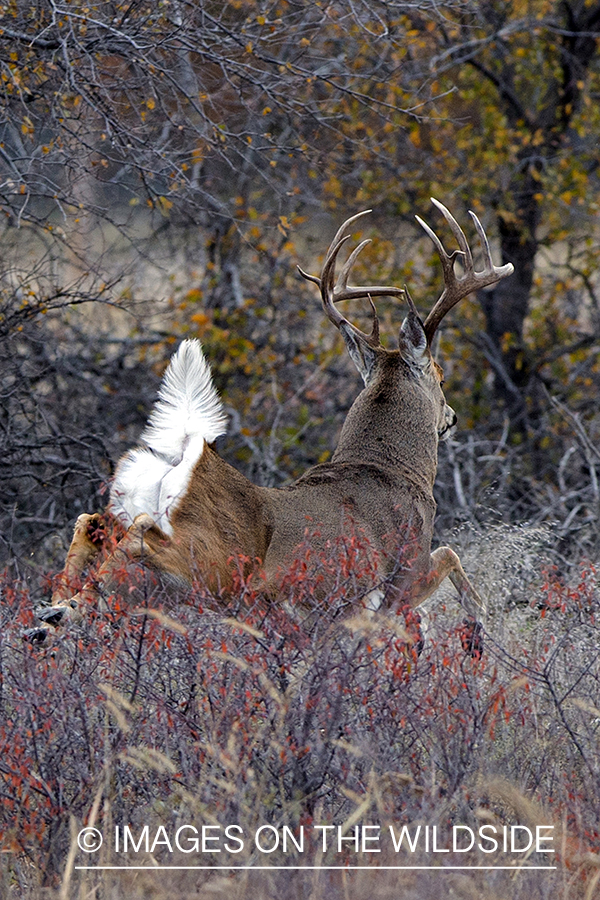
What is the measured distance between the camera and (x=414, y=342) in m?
6.18

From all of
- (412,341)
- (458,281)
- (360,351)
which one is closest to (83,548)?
(360,351)

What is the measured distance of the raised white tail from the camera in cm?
488

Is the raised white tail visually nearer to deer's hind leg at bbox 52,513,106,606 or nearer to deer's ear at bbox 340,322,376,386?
deer's hind leg at bbox 52,513,106,606

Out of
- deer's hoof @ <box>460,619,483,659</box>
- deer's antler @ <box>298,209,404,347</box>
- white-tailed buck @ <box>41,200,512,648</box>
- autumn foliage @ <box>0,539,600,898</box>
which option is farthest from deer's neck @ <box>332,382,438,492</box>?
autumn foliage @ <box>0,539,600,898</box>

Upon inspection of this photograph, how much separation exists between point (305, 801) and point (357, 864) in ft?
1.15

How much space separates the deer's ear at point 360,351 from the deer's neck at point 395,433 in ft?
0.51

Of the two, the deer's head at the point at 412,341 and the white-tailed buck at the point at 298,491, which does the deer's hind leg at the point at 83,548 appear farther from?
the deer's head at the point at 412,341

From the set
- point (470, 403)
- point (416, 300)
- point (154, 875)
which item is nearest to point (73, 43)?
point (154, 875)

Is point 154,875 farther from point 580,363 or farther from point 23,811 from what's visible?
point 580,363

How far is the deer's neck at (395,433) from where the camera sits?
605 centimetres

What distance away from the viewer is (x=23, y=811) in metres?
3.41

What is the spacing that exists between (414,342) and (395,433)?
52cm

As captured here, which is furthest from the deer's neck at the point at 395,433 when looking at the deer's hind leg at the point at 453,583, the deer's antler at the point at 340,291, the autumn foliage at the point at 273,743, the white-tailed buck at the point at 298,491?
the autumn foliage at the point at 273,743

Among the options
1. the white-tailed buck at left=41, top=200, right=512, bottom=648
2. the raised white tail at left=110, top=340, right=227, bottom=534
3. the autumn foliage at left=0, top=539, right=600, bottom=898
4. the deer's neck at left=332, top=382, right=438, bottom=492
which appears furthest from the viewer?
the deer's neck at left=332, top=382, right=438, bottom=492
